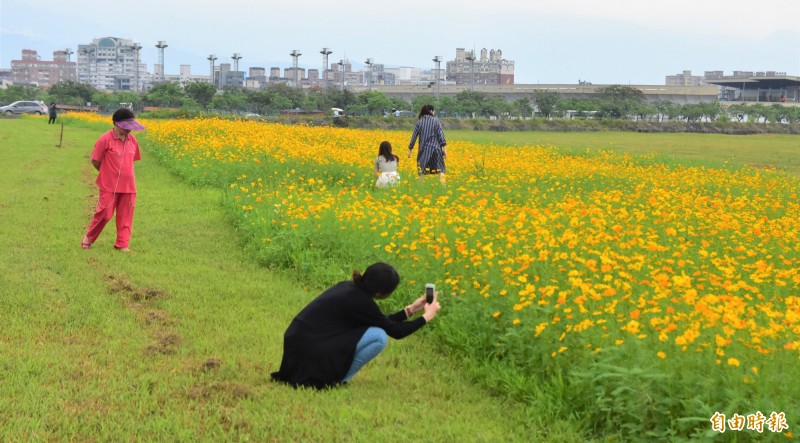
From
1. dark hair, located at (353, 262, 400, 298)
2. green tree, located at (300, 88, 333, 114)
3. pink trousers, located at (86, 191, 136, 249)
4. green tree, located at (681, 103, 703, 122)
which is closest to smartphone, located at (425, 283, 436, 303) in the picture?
dark hair, located at (353, 262, 400, 298)

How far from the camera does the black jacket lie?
5145 mm

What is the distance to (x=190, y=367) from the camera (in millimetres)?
5535

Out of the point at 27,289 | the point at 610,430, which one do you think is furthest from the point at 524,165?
the point at 610,430

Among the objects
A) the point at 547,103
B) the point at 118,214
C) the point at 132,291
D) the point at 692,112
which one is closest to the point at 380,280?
the point at 132,291

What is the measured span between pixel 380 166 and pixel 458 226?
4.76 metres

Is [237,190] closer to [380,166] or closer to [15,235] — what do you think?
[380,166]

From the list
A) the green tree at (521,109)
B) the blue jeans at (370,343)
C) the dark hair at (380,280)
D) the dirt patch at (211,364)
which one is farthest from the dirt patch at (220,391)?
the green tree at (521,109)

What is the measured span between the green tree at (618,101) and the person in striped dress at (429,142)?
68613mm

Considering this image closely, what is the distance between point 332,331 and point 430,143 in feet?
29.6

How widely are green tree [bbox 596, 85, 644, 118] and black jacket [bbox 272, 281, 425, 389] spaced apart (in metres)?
77.5

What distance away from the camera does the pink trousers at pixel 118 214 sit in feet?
30.9

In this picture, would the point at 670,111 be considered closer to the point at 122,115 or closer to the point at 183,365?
the point at 122,115

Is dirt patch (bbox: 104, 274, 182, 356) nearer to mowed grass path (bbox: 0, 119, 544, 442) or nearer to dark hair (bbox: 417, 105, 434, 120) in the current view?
mowed grass path (bbox: 0, 119, 544, 442)

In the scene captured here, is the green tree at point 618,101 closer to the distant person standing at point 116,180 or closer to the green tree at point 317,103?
A: the green tree at point 317,103
